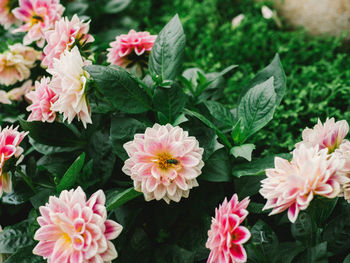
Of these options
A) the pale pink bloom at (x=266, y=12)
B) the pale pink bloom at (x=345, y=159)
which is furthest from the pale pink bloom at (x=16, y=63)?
the pale pink bloom at (x=266, y=12)

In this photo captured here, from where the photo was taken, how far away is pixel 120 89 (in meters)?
1.01

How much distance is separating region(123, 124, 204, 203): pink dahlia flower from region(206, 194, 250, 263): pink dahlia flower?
119mm

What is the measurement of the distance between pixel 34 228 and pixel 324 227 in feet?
2.31

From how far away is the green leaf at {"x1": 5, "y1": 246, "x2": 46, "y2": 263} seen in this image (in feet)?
3.13

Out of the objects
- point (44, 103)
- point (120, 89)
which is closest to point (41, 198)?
point (44, 103)

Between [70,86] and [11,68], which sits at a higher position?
[70,86]

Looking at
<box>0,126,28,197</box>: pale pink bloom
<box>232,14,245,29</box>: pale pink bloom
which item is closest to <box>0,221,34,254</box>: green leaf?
<box>0,126,28,197</box>: pale pink bloom

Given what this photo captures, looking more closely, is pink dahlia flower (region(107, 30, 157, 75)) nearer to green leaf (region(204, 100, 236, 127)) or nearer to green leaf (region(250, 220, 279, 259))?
green leaf (region(204, 100, 236, 127))

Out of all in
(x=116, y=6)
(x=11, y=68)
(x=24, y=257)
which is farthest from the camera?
(x=116, y=6)

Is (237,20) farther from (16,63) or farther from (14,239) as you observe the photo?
(14,239)

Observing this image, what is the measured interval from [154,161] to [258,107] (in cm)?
33

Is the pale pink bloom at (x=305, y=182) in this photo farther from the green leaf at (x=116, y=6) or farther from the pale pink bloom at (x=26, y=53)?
the green leaf at (x=116, y=6)

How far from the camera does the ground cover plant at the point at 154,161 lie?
78 cm

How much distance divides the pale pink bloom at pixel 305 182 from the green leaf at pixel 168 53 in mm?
462
